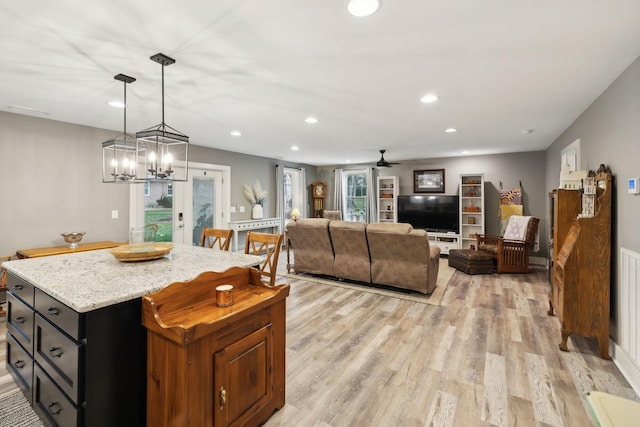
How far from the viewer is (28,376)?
5.96 feet

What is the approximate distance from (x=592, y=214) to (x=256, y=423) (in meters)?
3.18

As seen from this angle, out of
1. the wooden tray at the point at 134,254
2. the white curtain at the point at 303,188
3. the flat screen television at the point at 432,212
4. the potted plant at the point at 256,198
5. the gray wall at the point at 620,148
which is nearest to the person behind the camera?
the wooden tray at the point at 134,254

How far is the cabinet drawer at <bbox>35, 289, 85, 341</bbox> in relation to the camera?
1302 mm

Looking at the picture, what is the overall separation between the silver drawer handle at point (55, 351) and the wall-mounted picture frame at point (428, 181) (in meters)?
7.22

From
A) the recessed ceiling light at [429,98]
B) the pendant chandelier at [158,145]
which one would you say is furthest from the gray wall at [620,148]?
the pendant chandelier at [158,145]

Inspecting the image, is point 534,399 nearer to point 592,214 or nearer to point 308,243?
point 592,214

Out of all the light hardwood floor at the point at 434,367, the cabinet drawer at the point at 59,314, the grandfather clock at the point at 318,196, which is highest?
the grandfather clock at the point at 318,196

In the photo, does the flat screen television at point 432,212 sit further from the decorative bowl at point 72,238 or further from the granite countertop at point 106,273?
the decorative bowl at point 72,238

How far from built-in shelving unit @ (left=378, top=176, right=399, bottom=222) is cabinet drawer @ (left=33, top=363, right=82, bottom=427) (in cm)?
693

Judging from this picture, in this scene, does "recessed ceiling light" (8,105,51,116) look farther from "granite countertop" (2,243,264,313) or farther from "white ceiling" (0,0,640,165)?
"granite countertop" (2,243,264,313)

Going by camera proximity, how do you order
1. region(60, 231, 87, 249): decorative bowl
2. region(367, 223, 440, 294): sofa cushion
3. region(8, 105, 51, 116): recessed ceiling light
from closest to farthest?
region(8, 105, 51, 116): recessed ceiling light → region(60, 231, 87, 249): decorative bowl → region(367, 223, 440, 294): sofa cushion

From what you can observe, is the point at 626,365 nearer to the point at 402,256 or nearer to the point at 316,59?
the point at 402,256

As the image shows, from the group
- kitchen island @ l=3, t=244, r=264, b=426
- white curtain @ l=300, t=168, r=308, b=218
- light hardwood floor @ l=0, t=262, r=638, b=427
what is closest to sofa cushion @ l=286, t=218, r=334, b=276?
light hardwood floor @ l=0, t=262, r=638, b=427

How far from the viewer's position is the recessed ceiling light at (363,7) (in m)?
1.53
